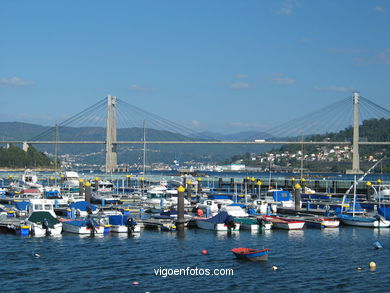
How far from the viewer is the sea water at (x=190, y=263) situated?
81.7 feet

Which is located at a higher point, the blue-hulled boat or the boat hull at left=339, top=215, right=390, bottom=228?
the boat hull at left=339, top=215, right=390, bottom=228

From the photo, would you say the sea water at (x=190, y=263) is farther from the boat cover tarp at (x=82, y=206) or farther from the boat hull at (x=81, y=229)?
the boat cover tarp at (x=82, y=206)

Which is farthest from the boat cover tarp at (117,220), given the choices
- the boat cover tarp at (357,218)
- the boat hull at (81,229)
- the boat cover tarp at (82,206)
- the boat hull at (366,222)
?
the boat hull at (366,222)

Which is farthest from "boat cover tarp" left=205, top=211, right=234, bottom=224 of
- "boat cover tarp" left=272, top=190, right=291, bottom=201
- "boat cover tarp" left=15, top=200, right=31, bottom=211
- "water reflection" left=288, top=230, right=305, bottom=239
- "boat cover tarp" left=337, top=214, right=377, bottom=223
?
"boat cover tarp" left=272, top=190, right=291, bottom=201

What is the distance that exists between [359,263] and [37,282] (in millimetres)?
13470

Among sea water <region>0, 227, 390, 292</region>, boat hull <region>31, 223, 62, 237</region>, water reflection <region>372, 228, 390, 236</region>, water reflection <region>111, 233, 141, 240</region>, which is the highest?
boat hull <region>31, 223, 62, 237</region>

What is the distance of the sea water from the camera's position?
81.7 feet

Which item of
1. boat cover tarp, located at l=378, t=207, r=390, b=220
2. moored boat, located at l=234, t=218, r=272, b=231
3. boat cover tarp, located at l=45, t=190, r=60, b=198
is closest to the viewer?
moored boat, located at l=234, t=218, r=272, b=231

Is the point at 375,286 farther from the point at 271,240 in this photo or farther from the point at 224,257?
the point at 271,240

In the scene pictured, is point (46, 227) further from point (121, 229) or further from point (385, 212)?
point (385, 212)

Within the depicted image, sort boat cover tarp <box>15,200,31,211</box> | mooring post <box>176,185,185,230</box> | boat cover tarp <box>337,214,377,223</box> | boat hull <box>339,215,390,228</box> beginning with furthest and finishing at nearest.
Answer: boat cover tarp <box>15,200,31,211</box> < boat cover tarp <box>337,214,377,223</box> < boat hull <box>339,215,390,228</box> < mooring post <box>176,185,185,230</box>

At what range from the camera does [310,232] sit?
39.0 meters

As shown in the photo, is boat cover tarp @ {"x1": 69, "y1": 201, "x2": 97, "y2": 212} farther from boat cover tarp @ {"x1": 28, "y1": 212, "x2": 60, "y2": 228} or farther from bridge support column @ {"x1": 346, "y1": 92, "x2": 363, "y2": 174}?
bridge support column @ {"x1": 346, "y1": 92, "x2": 363, "y2": 174}

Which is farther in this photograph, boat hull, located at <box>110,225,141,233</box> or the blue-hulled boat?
boat hull, located at <box>110,225,141,233</box>
